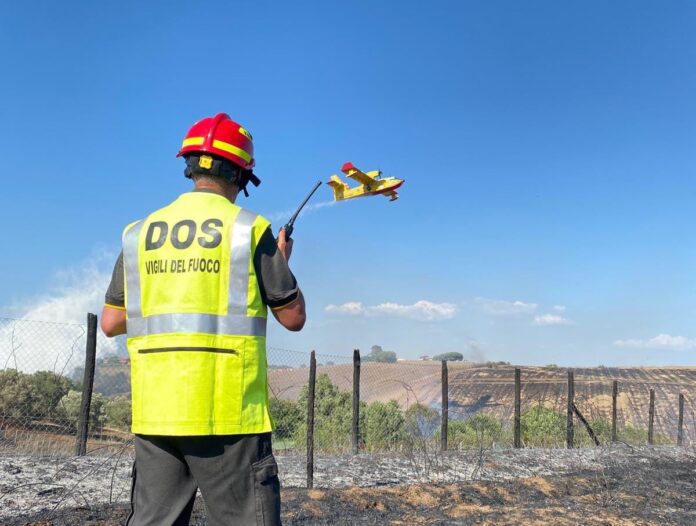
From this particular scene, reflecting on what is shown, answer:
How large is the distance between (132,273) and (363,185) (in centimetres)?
1466

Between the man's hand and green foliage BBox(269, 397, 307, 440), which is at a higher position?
the man's hand

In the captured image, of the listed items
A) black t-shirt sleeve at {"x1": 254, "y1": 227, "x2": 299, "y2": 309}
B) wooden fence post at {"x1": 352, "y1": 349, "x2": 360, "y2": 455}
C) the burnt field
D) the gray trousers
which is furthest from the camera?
wooden fence post at {"x1": 352, "y1": 349, "x2": 360, "y2": 455}

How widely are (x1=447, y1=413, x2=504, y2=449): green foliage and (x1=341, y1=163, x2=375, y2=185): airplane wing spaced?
712cm

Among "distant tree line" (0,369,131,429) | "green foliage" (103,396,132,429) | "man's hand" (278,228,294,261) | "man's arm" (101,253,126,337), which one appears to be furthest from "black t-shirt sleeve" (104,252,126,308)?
"green foliage" (103,396,132,429)

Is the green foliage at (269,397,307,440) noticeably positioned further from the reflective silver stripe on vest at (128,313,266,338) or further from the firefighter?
the reflective silver stripe on vest at (128,313,266,338)

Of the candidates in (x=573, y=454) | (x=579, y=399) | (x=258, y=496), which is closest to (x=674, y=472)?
(x=573, y=454)

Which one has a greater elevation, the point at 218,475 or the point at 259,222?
the point at 259,222

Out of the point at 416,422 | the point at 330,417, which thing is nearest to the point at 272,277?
the point at 416,422

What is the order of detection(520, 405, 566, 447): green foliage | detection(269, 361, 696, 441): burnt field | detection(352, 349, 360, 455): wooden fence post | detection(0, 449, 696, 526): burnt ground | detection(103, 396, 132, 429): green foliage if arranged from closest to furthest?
detection(0, 449, 696, 526): burnt ground, detection(269, 361, 696, 441): burnt field, detection(352, 349, 360, 455): wooden fence post, detection(103, 396, 132, 429): green foliage, detection(520, 405, 566, 447): green foliage

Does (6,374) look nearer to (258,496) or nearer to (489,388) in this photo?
(258,496)

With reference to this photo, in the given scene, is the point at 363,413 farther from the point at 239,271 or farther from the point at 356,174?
the point at 239,271

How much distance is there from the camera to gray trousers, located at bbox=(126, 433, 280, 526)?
204 centimetres

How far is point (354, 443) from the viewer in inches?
420

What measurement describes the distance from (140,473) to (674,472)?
1003cm
